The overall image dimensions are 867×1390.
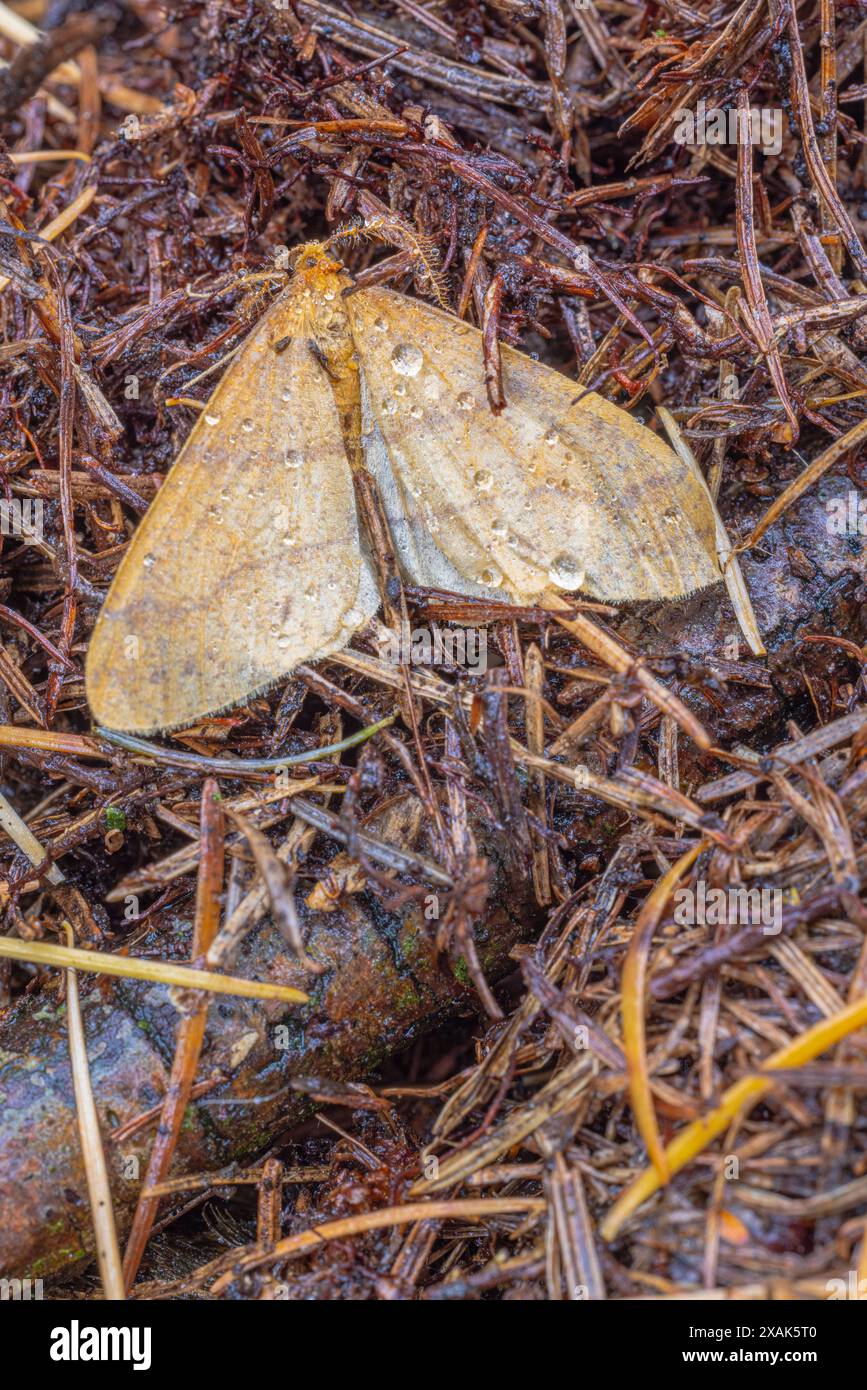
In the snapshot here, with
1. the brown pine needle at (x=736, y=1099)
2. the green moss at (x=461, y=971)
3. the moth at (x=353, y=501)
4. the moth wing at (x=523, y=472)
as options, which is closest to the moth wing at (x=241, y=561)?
the moth at (x=353, y=501)

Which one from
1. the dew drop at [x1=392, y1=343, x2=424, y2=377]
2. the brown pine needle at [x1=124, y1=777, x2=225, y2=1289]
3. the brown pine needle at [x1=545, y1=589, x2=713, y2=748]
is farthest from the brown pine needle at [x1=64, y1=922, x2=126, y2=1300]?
the dew drop at [x1=392, y1=343, x2=424, y2=377]

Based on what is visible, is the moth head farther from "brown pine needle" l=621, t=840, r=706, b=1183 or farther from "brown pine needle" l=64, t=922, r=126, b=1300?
"brown pine needle" l=64, t=922, r=126, b=1300

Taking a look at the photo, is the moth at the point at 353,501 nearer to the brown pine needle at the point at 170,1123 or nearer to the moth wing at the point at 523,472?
the moth wing at the point at 523,472

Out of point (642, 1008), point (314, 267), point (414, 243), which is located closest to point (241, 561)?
point (314, 267)

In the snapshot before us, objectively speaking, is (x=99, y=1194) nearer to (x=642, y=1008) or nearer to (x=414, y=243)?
Result: (x=642, y=1008)

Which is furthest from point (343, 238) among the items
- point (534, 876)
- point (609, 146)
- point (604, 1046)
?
point (604, 1046)
